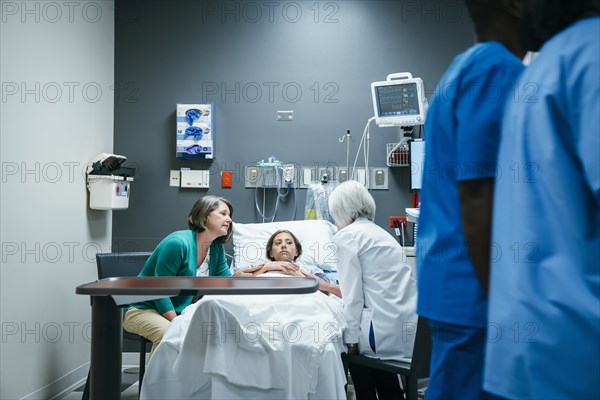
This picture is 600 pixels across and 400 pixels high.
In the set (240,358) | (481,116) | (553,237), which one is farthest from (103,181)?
(553,237)

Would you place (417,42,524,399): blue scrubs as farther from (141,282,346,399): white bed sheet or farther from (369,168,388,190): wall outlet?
(369,168,388,190): wall outlet

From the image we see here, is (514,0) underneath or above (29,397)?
above

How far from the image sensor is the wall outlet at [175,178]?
4.37 meters

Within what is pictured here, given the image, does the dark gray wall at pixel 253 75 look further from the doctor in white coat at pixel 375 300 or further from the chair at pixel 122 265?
the doctor in white coat at pixel 375 300

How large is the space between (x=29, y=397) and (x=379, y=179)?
2815 mm

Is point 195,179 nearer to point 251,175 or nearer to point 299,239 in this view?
point 251,175

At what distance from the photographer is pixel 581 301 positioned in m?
0.79

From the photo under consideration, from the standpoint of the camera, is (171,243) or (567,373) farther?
(171,243)

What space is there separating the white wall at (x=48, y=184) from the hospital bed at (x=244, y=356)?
3.71ft

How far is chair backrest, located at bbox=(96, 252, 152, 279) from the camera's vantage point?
329cm

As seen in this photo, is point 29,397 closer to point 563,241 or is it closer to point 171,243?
point 171,243

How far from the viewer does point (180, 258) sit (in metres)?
3.01

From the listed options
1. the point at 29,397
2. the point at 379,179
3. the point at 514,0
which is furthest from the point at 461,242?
the point at 379,179

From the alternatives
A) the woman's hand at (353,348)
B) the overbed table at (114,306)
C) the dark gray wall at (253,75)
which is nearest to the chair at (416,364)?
the woman's hand at (353,348)
